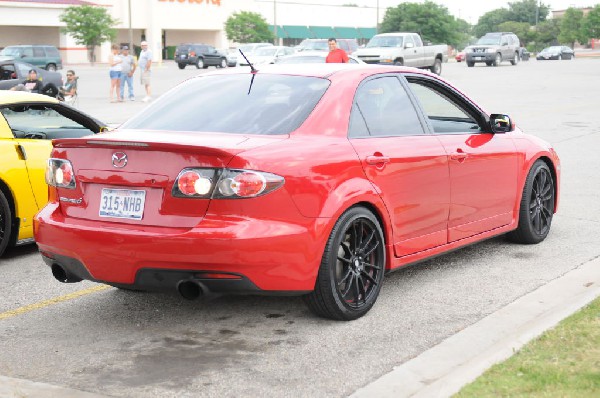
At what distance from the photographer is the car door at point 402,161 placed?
618 cm

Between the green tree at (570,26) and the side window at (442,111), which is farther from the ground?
the side window at (442,111)

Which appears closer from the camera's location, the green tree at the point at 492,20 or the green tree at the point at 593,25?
the green tree at the point at 593,25

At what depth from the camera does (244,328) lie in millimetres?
5855

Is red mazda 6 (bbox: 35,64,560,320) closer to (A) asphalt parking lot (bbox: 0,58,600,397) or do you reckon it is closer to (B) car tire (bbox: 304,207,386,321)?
(B) car tire (bbox: 304,207,386,321)

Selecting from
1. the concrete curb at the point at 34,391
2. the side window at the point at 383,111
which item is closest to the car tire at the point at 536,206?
the side window at the point at 383,111

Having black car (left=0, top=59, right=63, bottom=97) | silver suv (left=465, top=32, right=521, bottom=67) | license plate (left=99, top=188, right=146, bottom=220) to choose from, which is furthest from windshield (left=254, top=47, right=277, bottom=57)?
license plate (left=99, top=188, right=146, bottom=220)

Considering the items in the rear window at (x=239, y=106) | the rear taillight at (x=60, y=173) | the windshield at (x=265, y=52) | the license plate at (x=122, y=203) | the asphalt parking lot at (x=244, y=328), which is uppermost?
the rear window at (x=239, y=106)

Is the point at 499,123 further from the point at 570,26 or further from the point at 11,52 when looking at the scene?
the point at 570,26

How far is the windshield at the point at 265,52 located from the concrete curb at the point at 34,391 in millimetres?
48321

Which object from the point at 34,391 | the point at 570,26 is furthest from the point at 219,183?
the point at 570,26

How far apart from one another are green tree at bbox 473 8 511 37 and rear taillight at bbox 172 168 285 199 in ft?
580

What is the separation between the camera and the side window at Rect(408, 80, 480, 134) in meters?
7.00

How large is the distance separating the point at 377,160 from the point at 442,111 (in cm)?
142

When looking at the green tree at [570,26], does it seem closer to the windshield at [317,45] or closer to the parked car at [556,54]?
the parked car at [556,54]
